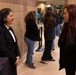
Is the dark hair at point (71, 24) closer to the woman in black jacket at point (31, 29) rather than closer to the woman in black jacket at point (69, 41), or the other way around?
the woman in black jacket at point (69, 41)

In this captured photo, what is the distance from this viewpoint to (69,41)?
2.73 meters

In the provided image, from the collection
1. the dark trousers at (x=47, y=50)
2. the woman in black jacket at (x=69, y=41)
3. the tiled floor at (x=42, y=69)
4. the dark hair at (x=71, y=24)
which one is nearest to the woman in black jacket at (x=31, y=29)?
the tiled floor at (x=42, y=69)

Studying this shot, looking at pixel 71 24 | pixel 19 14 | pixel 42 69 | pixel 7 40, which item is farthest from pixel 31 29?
pixel 71 24

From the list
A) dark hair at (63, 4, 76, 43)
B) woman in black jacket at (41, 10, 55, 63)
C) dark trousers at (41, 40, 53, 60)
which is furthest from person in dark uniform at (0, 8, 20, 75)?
dark trousers at (41, 40, 53, 60)

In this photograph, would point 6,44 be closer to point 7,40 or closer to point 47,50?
point 7,40

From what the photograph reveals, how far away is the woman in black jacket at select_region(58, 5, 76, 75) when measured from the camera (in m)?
2.75

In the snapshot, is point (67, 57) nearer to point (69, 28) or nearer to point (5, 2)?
point (69, 28)

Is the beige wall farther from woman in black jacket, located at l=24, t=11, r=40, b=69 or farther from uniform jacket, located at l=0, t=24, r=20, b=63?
uniform jacket, located at l=0, t=24, r=20, b=63

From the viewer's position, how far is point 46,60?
19.3 feet

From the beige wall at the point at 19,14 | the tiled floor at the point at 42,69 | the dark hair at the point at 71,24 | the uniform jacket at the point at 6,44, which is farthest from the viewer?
the tiled floor at the point at 42,69

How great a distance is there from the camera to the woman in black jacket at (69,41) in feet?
9.02

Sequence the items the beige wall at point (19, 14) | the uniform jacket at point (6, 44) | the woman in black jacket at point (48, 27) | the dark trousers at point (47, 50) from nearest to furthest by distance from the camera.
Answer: the uniform jacket at point (6, 44) < the beige wall at point (19, 14) < the woman in black jacket at point (48, 27) < the dark trousers at point (47, 50)

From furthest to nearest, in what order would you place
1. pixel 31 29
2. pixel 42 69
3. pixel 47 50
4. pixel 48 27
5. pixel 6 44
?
pixel 47 50 < pixel 48 27 < pixel 42 69 < pixel 31 29 < pixel 6 44

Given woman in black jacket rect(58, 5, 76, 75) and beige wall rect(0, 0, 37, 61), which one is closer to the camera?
woman in black jacket rect(58, 5, 76, 75)
